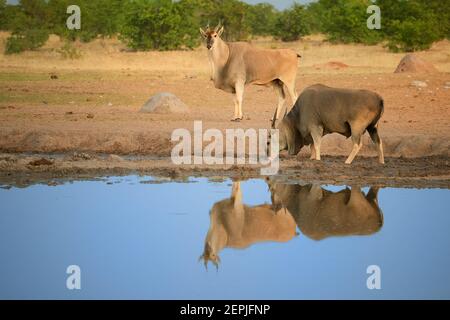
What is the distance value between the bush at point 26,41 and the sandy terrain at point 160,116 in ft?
2.42

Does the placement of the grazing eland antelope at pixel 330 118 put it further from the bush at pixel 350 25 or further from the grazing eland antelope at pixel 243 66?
the bush at pixel 350 25

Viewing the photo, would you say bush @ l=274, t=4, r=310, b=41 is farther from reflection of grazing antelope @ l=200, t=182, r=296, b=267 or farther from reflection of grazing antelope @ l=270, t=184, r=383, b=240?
reflection of grazing antelope @ l=200, t=182, r=296, b=267

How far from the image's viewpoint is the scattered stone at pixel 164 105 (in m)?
16.0

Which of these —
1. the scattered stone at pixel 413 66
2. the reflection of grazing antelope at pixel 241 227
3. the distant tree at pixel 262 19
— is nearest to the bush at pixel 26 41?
the scattered stone at pixel 413 66

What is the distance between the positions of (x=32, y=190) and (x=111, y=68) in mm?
14425

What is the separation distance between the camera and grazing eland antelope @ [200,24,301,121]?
50.7 feet

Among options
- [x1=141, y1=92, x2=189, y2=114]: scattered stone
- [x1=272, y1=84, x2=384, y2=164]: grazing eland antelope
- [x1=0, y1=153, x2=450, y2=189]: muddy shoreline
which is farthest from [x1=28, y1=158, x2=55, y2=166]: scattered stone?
[x1=141, y1=92, x2=189, y2=114]: scattered stone

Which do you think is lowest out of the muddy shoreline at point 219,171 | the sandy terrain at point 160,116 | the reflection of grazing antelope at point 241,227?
the reflection of grazing antelope at point 241,227

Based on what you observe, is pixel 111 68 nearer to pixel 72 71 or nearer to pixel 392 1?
pixel 72 71

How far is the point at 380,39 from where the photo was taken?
3353cm

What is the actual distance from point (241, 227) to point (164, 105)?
7.46 m

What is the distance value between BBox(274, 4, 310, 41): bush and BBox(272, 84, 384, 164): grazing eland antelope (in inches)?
1060

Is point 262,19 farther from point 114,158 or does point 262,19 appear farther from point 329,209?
point 329,209
